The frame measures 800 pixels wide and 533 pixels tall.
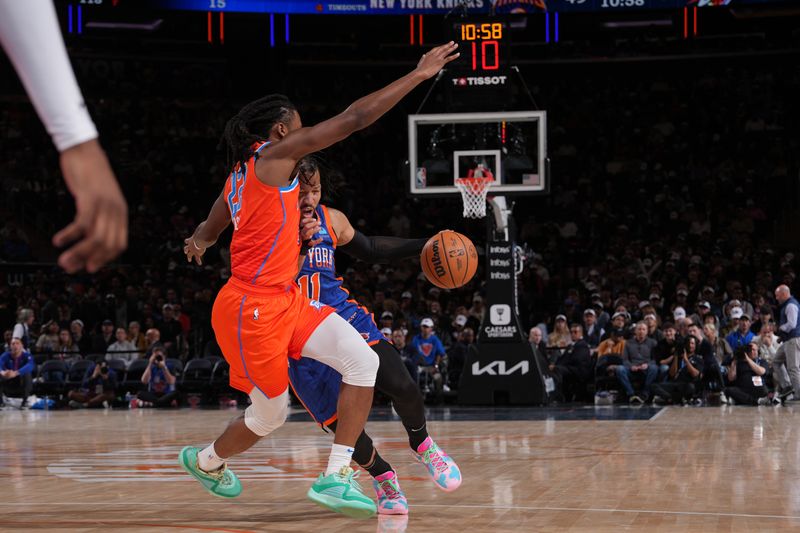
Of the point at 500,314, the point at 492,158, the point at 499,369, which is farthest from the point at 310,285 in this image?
the point at 499,369

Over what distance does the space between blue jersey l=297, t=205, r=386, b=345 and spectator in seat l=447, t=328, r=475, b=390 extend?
10156 millimetres

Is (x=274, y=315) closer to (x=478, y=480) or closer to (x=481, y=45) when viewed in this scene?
(x=478, y=480)

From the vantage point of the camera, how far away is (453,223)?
72.2 feet

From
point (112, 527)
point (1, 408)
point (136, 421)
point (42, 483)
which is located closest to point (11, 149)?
point (1, 408)

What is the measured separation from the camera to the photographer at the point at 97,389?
Answer: 1627cm

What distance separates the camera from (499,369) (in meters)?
14.3

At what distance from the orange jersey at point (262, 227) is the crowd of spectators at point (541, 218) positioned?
34.5 feet

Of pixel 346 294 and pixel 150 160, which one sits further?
pixel 150 160

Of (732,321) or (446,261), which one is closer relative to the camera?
(446,261)

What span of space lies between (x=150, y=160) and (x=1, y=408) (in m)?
9.10

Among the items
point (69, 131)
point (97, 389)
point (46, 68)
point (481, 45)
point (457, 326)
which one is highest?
point (481, 45)

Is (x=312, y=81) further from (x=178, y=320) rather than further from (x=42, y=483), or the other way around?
(x=42, y=483)

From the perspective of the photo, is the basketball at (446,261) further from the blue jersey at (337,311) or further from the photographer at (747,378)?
the photographer at (747,378)

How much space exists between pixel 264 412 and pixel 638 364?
35.0 feet
